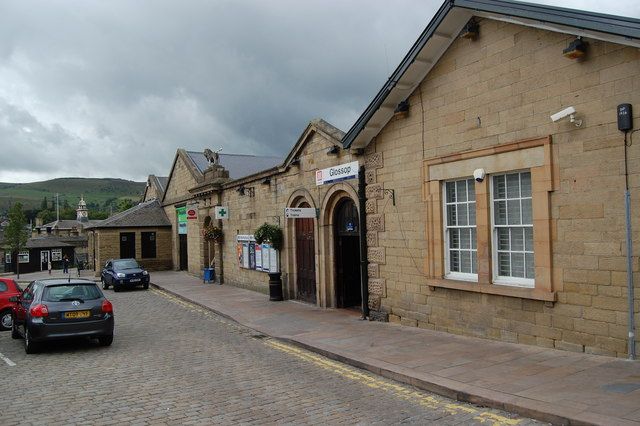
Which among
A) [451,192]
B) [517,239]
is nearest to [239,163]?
[451,192]

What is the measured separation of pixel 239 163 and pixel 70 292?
772 inches

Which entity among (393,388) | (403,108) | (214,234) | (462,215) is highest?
(403,108)

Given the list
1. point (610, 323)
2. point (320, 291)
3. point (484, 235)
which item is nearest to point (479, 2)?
point (484, 235)

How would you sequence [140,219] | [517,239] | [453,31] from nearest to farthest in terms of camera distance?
[517,239]
[453,31]
[140,219]

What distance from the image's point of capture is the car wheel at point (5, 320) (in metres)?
13.5

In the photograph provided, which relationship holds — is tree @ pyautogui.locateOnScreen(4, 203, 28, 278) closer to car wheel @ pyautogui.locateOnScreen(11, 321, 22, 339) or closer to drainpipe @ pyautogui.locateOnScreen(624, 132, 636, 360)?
car wheel @ pyautogui.locateOnScreen(11, 321, 22, 339)

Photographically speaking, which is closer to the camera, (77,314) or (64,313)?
(64,313)

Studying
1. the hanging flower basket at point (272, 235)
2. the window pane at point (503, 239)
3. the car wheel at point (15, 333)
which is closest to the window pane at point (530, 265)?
the window pane at point (503, 239)

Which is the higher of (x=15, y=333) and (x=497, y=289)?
(x=497, y=289)

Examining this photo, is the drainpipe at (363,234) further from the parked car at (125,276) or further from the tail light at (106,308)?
the parked car at (125,276)

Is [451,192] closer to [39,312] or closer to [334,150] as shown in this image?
[334,150]

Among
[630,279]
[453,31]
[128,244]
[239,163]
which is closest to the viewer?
[630,279]

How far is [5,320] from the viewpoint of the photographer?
13.6 m

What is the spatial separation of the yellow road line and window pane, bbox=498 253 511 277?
3201 millimetres
